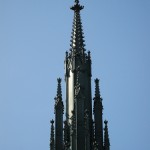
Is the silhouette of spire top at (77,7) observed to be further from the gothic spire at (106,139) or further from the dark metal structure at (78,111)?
the gothic spire at (106,139)

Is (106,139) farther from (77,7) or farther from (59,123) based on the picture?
(77,7)

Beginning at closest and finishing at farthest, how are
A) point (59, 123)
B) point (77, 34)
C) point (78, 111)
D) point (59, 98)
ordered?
1. point (78, 111)
2. point (59, 123)
3. point (59, 98)
4. point (77, 34)

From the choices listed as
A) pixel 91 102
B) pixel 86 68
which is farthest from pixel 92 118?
pixel 86 68

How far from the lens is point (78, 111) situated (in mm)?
52812

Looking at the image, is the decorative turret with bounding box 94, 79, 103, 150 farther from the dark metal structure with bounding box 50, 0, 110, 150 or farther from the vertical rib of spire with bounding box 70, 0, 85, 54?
the vertical rib of spire with bounding box 70, 0, 85, 54

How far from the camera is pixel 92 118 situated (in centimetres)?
5653

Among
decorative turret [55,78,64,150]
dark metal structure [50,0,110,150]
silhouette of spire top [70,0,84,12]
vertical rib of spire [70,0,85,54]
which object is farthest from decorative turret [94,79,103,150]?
silhouette of spire top [70,0,84,12]

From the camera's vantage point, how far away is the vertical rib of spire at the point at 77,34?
59.0 m

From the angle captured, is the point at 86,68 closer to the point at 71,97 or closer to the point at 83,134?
the point at 71,97

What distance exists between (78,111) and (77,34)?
10.9 metres

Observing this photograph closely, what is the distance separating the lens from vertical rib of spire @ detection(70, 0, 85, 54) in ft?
194

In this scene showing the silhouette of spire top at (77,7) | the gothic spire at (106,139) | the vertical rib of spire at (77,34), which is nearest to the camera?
the gothic spire at (106,139)

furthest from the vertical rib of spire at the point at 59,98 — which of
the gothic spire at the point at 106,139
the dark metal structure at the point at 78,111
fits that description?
the gothic spire at the point at 106,139


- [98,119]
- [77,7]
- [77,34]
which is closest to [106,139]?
[98,119]
